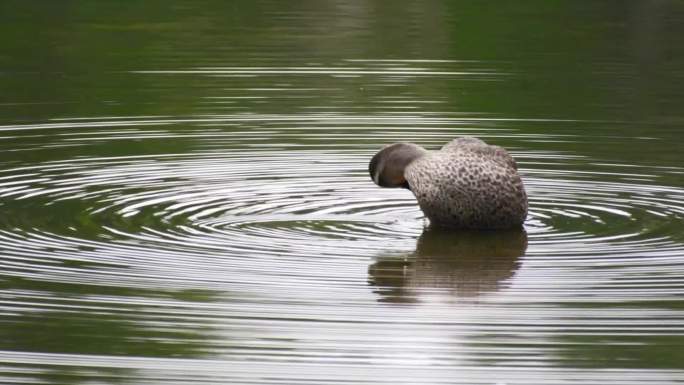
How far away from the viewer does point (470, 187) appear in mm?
11195

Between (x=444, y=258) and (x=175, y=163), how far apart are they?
3.91 m

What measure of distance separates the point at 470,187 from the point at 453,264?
0.74m

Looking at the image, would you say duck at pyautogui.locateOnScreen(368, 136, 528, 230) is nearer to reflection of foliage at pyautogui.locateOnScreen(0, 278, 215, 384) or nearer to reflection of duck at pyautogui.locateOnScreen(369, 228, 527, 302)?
reflection of duck at pyautogui.locateOnScreen(369, 228, 527, 302)

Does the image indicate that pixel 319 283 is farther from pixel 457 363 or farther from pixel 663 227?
pixel 663 227

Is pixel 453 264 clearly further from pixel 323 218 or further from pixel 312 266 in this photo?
pixel 323 218

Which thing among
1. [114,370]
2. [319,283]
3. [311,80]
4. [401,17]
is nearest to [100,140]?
[311,80]

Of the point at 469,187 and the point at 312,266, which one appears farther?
the point at 469,187

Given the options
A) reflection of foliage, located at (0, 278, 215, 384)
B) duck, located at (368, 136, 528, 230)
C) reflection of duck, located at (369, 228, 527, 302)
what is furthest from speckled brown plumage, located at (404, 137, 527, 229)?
reflection of foliage, located at (0, 278, 215, 384)

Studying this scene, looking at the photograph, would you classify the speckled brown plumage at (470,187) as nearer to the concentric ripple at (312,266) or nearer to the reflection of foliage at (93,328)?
the concentric ripple at (312,266)

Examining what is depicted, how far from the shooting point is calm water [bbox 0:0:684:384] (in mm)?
8555

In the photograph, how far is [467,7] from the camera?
2733 centimetres

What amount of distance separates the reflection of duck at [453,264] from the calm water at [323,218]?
0.03 metres

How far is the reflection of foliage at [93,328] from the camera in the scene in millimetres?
8469

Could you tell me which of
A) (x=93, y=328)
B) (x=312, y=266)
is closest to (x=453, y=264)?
(x=312, y=266)
